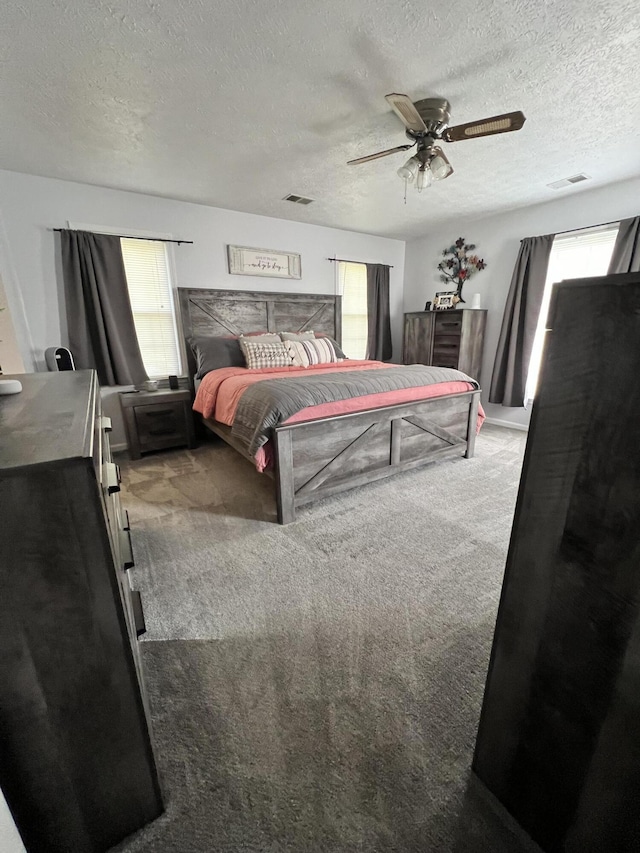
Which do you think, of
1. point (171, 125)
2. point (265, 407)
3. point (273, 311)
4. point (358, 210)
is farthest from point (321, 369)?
point (171, 125)

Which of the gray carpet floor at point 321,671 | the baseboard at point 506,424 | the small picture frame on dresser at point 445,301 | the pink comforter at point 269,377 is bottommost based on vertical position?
the gray carpet floor at point 321,671

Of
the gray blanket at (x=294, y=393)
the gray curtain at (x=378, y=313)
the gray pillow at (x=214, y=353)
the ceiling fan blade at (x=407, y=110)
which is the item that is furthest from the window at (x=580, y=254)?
the gray pillow at (x=214, y=353)

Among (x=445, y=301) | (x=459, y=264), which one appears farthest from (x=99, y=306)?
(x=459, y=264)

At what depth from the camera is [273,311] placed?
416 centimetres

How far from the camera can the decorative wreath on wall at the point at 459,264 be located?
446 cm

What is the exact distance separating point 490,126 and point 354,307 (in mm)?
3213

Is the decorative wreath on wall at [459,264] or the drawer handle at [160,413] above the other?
the decorative wreath on wall at [459,264]

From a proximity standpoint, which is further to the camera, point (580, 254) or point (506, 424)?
point (506, 424)

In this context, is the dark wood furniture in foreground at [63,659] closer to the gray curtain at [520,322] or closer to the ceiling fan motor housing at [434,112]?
the ceiling fan motor housing at [434,112]

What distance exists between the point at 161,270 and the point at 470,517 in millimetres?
3694

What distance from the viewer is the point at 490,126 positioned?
182 centimetres

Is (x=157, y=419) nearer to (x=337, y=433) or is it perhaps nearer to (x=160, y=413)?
(x=160, y=413)

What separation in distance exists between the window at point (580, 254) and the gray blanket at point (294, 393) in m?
1.64

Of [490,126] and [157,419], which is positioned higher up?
[490,126]
